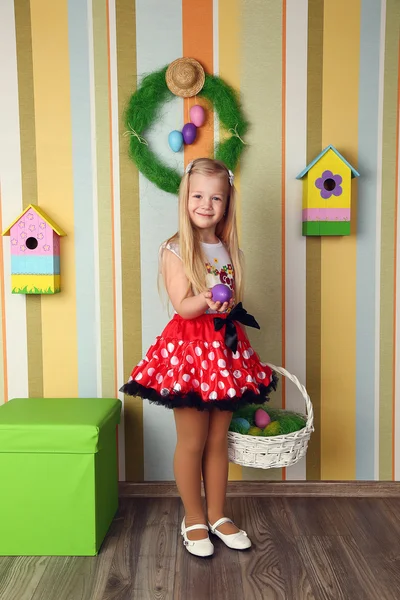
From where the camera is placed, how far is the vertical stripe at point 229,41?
7.61 ft

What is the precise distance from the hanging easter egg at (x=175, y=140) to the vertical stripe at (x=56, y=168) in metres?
0.43

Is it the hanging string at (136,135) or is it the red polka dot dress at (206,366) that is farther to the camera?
the hanging string at (136,135)

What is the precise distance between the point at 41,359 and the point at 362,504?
149 centimetres

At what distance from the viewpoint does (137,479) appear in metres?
2.42

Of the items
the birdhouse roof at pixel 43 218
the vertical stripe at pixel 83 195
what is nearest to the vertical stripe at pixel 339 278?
the vertical stripe at pixel 83 195

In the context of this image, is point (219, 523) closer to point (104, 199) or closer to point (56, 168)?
point (104, 199)

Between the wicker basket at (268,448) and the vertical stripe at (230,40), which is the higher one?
the vertical stripe at (230,40)

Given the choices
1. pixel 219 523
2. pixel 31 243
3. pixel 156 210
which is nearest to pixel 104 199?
pixel 156 210

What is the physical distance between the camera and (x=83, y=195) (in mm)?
2361

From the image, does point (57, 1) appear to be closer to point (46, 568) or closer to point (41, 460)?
point (41, 460)

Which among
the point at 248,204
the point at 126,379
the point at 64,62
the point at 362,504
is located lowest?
the point at 362,504

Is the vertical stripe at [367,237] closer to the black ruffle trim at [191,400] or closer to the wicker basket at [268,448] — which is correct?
the wicker basket at [268,448]

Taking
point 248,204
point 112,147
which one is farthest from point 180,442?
point 112,147

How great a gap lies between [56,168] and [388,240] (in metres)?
1.46
